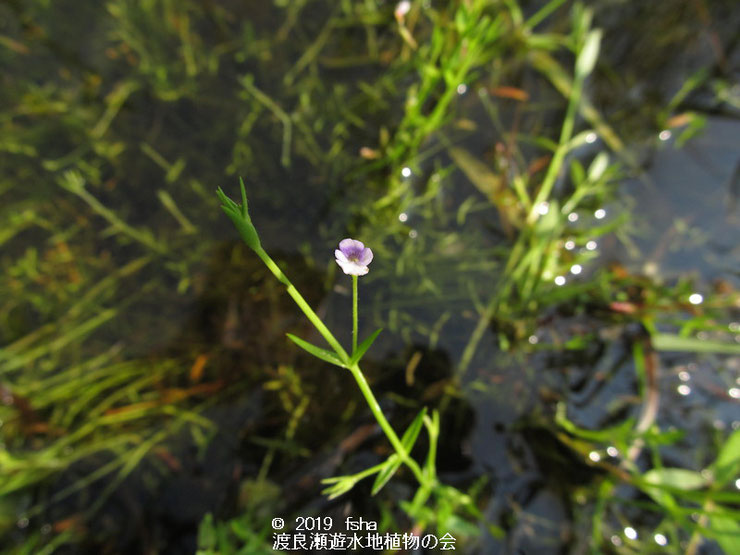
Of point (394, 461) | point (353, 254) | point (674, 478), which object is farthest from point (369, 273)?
point (674, 478)

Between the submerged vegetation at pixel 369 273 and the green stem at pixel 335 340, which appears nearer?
the green stem at pixel 335 340

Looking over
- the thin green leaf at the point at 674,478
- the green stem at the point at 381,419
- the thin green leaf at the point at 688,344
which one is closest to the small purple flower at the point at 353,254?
the green stem at the point at 381,419

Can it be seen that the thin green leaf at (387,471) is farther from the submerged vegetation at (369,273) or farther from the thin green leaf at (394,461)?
the submerged vegetation at (369,273)

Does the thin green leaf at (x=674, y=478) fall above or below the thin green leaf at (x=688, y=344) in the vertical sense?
below

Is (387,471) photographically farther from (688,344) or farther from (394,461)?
(688,344)

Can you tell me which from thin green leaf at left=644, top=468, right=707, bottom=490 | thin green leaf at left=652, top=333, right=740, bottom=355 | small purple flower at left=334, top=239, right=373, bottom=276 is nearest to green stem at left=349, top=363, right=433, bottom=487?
small purple flower at left=334, top=239, right=373, bottom=276

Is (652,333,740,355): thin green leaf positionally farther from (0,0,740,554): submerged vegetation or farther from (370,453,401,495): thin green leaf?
(370,453,401,495): thin green leaf

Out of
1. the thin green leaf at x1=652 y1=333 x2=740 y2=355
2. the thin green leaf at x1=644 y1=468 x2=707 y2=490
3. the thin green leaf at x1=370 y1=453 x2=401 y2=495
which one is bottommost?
the thin green leaf at x1=370 y1=453 x2=401 y2=495

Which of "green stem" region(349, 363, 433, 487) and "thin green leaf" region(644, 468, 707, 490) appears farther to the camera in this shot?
"thin green leaf" region(644, 468, 707, 490)

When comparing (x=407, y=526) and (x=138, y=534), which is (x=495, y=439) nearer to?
(x=407, y=526)
